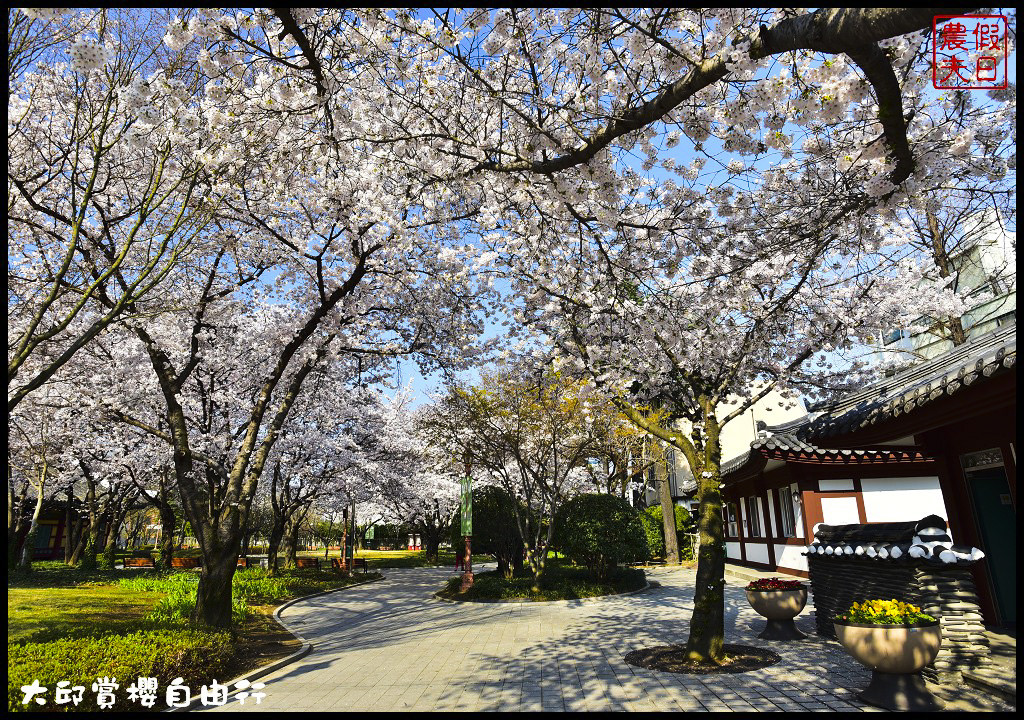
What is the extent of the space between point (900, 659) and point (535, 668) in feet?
13.0

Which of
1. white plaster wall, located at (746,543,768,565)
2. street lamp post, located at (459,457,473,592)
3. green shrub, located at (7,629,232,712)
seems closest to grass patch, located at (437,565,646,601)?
street lamp post, located at (459,457,473,592)

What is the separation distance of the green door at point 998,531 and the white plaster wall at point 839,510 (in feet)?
25.5

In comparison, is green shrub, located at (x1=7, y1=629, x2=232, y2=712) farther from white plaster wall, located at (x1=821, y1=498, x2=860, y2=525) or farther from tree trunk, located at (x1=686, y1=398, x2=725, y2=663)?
white plaster wall, located at (x1=821, y1=498, x2=860, y2=525)

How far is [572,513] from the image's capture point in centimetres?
1561

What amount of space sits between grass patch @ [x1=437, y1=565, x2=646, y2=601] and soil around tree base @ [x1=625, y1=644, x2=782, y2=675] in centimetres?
638

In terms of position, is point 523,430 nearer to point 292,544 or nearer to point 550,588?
point 550,588

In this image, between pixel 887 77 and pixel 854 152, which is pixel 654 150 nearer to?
pixel 854 152

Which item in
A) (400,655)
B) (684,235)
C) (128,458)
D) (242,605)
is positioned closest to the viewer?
(684,235)

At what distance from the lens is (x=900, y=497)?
47.0 feet

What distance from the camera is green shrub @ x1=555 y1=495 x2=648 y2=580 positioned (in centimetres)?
1475

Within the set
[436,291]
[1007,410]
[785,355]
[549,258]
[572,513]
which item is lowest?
[572,513]

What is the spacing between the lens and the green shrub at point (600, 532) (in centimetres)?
1475

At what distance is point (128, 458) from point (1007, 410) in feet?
77.9

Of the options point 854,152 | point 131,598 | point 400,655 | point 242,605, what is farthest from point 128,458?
point 854,152
